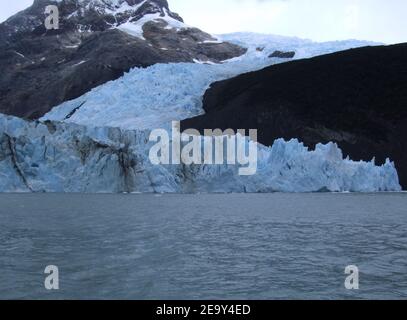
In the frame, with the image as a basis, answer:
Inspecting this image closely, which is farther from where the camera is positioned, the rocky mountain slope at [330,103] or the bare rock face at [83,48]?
the bare rock face at [83,48]

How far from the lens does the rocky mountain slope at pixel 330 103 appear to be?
7959 centimetres

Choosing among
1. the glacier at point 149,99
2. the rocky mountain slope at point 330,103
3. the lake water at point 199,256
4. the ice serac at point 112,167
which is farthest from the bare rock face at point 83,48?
the lake water at point 199,256

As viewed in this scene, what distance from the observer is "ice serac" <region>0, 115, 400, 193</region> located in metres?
42.4

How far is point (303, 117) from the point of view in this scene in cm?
8462

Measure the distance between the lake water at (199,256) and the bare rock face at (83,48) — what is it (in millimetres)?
102176

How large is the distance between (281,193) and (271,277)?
4015cm

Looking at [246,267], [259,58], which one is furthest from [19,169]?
[259,58]

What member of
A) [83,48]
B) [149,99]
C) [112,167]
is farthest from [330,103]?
[83,48]

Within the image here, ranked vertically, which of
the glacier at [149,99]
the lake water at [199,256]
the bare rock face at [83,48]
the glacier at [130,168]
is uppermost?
the bare rock face at [83,48]

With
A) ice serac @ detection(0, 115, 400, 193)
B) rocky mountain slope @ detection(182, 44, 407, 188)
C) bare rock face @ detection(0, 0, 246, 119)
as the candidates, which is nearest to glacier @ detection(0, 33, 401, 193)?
ice serac @ detection(0, 115, 400, 193)

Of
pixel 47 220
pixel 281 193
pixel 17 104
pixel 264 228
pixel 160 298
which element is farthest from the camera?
pixel 17 104

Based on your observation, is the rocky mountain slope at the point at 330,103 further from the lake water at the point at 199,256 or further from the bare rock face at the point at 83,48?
the lake water at the point at 199,256

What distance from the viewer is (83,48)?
144m
